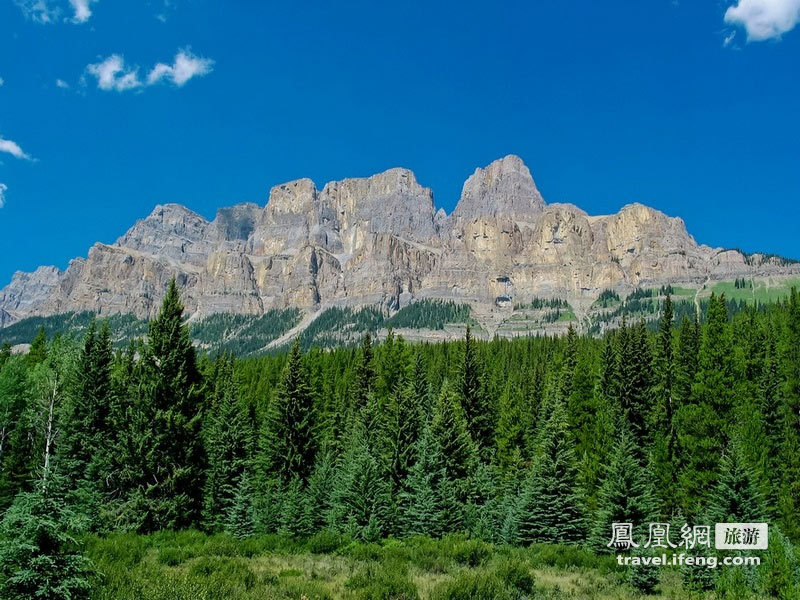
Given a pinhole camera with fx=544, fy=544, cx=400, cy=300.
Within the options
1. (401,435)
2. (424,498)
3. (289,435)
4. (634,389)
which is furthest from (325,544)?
(634,389)

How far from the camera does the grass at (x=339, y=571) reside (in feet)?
37.0

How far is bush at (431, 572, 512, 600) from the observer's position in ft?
37.8

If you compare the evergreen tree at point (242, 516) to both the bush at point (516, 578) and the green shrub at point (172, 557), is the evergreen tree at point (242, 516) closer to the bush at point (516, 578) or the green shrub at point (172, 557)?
the green shrub at point (172, 557)

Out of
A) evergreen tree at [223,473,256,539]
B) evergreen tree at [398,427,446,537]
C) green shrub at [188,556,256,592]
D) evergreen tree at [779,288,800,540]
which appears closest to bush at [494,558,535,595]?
green shrub at [188,556,256,592]

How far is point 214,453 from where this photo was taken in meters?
34.6

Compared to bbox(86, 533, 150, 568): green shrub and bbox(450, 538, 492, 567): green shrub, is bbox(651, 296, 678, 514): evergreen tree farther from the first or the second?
bbox(86, 533, 150, 568): green shrub

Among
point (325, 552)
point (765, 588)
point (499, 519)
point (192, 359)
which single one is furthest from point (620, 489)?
point (192, 359)

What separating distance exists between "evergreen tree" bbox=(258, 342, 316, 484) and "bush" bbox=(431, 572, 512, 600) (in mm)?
22869

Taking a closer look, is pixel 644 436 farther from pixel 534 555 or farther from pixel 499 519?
pixel 534 555

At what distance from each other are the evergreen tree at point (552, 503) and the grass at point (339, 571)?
13.9 feet

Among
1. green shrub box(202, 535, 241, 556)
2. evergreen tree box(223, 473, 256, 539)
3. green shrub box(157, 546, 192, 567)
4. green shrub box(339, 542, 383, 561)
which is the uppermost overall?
green shrub box(157, 546, 192, 567)

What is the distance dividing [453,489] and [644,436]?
718 inches

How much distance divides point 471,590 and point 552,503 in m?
16.2

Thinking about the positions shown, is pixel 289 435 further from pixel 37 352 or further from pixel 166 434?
pixel 37 352
